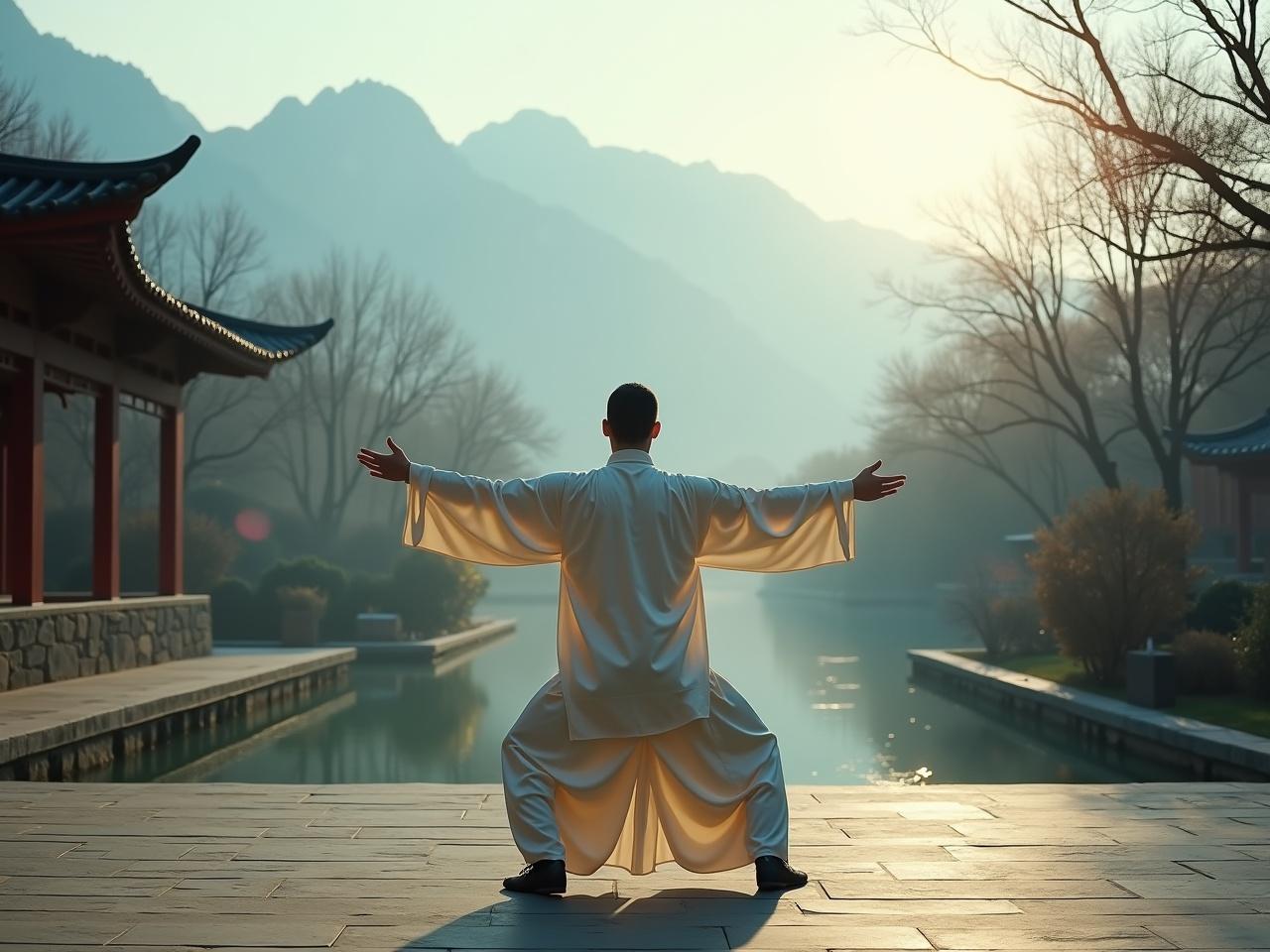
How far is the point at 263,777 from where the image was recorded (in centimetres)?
1023

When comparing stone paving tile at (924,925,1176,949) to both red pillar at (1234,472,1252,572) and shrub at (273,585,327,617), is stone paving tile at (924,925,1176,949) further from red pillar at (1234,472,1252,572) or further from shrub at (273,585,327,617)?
red pillar at (1234,472,1252,572)

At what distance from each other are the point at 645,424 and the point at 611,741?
1.07 meters

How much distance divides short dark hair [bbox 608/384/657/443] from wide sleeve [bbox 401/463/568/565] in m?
0.25

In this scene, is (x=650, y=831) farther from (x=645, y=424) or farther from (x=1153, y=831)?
(x=1153, y=831)

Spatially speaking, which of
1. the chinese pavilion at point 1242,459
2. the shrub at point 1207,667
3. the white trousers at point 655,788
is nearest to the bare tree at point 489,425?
the chinese pavilion at point 1242,459

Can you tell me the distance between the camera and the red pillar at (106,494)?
1501 centimetres

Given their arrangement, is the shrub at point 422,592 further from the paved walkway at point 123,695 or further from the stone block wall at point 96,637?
the paved walkway at point 123,695

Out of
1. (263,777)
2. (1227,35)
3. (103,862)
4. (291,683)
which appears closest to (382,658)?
(291,683)

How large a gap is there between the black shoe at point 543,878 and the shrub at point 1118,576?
37.9 ft

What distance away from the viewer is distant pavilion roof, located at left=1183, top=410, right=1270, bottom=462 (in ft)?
78.1

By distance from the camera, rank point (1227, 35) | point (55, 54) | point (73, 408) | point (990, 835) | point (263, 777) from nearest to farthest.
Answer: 1. point (990, 835)
2. point (263, 777)
3. point (1227, 35)
4. point (73, 408)
5. point (55, 54)

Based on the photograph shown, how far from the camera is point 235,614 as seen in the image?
955 inches

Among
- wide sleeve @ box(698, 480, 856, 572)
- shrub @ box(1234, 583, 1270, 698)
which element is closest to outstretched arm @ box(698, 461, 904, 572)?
wide sleeve @ box(698, 480, 856, 572)

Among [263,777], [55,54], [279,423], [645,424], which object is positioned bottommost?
[263,777]
